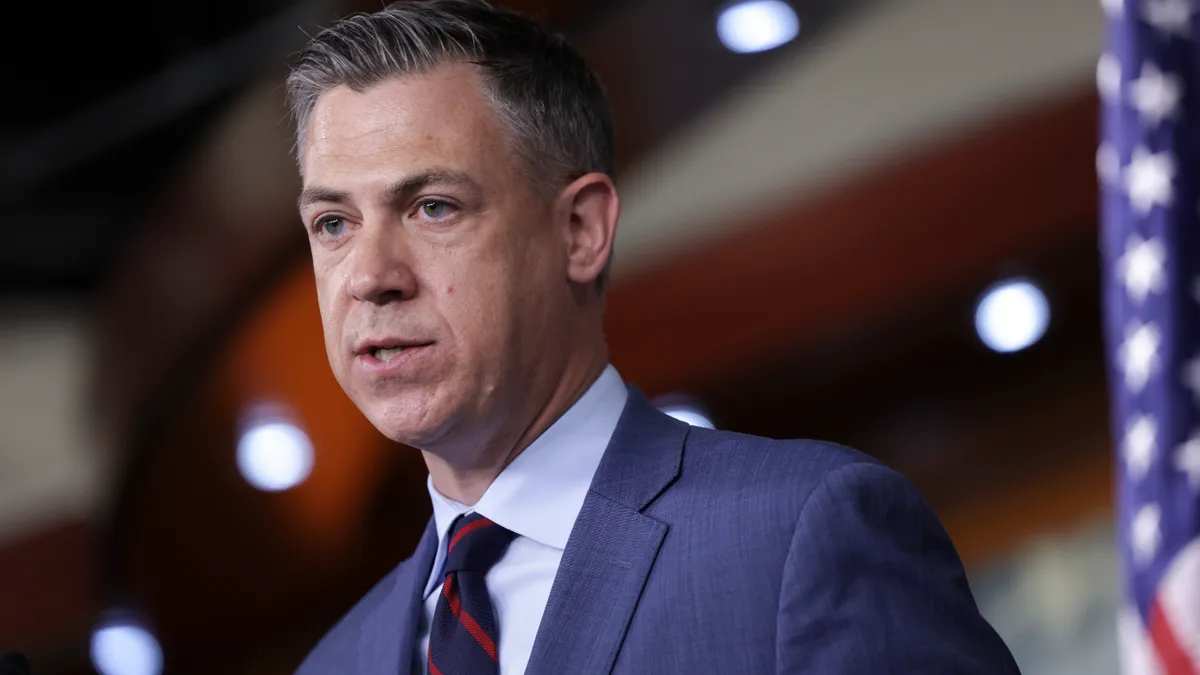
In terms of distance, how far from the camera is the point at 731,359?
4812 mm

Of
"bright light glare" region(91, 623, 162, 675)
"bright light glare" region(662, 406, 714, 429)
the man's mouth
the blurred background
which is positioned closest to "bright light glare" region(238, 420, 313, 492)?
the blurred background

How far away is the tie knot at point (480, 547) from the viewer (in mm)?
1513

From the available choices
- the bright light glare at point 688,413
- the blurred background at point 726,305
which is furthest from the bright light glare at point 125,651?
the bright light glare at point 688,413

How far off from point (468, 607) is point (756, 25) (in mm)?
3066

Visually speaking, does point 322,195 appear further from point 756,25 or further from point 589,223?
point 756,25

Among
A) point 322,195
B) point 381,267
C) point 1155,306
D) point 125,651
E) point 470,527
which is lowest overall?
point 125,651

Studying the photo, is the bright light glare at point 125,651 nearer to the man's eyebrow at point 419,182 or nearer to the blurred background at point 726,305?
the blurred background at point 726,305

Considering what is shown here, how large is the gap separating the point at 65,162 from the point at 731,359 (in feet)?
12.2

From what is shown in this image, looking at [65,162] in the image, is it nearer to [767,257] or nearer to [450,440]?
[767,257]

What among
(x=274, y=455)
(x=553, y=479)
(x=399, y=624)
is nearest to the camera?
(x=553, y=479)

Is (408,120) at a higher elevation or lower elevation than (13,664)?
higher

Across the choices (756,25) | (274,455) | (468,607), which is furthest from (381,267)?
(274,455)

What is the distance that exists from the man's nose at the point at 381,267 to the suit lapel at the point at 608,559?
30cm

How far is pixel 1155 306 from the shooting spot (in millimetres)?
1606
